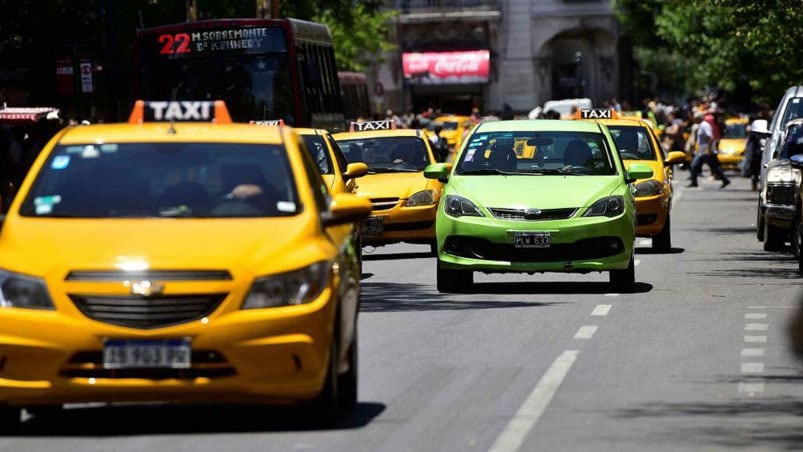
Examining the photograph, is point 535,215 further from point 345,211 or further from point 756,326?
Result: point 345,211

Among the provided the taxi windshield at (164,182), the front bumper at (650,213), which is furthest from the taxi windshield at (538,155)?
the taxi windshield at (164,182)

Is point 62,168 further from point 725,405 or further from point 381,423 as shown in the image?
point 725,405

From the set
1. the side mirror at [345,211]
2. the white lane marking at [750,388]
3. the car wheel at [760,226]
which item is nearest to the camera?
the side mirror at [345,211]

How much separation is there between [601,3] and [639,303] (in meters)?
77.2

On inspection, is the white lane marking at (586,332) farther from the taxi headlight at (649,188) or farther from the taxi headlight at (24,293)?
the taxi headlight at (649,188)

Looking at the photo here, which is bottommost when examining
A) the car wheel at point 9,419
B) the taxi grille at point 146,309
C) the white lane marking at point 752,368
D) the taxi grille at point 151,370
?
the white lane marking at point 752,368

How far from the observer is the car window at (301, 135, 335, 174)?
2272cm

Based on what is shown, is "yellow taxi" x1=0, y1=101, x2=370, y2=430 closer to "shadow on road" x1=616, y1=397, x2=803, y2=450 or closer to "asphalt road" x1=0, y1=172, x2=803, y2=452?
"asphalt road" x1=0, y1=172, x2=803, y2=452

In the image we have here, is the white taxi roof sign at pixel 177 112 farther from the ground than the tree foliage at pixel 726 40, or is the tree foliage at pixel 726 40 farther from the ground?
the white taxi roof sign at pixel 177 112

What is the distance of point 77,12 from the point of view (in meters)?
52.9

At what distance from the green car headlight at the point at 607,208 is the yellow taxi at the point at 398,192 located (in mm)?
6144

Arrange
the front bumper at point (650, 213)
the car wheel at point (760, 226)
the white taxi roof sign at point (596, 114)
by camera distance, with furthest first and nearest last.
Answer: the white taxi roof sign at point (596, 114)
the car wheel at point (760, 226)
the front bumper at point (650, 213)

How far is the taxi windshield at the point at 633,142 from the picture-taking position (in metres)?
27.3

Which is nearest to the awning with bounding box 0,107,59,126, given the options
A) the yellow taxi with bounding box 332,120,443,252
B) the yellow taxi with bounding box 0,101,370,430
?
the yellow taxi with bounding box 332,120,443,252
